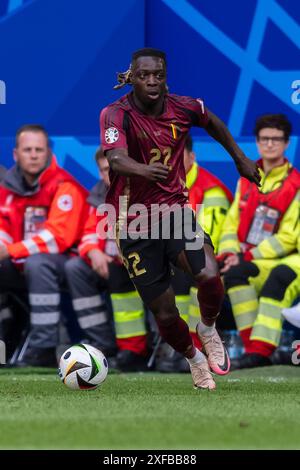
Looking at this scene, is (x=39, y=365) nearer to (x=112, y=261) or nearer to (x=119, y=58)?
(x=112, y=261)

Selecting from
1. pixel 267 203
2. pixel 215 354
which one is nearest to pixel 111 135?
pixel 215 354

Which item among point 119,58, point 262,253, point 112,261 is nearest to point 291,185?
point 262,253

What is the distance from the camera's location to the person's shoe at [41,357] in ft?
33.5

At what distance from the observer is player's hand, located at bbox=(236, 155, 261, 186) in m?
7.54

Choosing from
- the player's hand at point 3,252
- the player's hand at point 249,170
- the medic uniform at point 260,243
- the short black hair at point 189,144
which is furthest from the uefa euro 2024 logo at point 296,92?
the player's hand at point 249,170

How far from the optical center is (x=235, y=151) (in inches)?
301

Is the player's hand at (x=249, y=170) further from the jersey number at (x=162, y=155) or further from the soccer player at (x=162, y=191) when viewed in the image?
the jersey number at (x=162, y=155)

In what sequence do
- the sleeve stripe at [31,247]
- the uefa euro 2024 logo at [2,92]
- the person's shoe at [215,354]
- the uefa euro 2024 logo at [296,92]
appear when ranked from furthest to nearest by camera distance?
the uefa euro 2024 logo at [2,92] → the uefa euro 2024 logo at [296,92] → the sleeve stripe at [31,247] → the person's shoe at [215,354]

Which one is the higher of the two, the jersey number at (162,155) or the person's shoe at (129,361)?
the jersey number at (162,155)

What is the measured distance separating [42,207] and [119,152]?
3741mm

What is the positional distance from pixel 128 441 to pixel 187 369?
4.67m

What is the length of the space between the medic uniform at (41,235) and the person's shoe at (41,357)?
48mm

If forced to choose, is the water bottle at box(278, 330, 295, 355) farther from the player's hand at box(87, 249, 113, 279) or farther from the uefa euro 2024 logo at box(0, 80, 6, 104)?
the uefa euro 2024 logo at box(0, 80, 6, 104)

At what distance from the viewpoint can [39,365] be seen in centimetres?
1024
